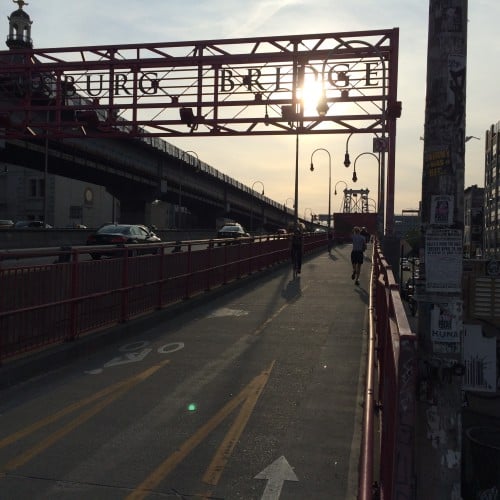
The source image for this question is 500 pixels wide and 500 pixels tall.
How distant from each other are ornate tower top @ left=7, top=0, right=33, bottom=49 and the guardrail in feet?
188

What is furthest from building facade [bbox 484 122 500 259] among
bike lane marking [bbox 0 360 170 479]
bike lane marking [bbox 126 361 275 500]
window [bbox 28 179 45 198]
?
window [bbox 28 179 45 198]

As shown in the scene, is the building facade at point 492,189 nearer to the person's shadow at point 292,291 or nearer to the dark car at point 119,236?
the dark car at point 119,236

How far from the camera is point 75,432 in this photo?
540 cm

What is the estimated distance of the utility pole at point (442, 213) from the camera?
11.2 ft

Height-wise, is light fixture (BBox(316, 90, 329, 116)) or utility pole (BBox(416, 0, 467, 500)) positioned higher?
light fixture (BBox(316, 90, 329, 116))

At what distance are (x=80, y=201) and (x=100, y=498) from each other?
3689 inches

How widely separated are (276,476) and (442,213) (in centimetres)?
249

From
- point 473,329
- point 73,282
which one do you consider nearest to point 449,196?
point 73,282

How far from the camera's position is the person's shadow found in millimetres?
15200

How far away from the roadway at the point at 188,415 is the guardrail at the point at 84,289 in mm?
310

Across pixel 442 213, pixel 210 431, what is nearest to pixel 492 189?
pixel 210 431

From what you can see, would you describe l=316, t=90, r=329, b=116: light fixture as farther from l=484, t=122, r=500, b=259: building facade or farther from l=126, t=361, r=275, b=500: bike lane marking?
l=484, t=122, r=500, b=259: building facade

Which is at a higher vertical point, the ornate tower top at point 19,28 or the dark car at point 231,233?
the ornate tower top at point 19,28

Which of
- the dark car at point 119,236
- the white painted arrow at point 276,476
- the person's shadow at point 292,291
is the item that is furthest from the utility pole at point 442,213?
the dark car at point 119,236
